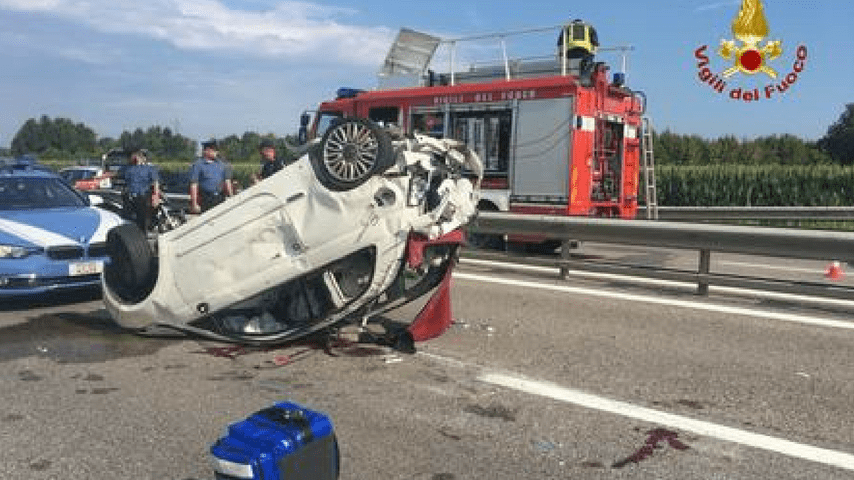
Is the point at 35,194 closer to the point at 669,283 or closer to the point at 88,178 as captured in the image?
the point at 669,283

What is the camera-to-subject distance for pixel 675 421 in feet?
15.2

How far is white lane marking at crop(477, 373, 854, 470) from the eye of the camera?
163 inches

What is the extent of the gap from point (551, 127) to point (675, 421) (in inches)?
309

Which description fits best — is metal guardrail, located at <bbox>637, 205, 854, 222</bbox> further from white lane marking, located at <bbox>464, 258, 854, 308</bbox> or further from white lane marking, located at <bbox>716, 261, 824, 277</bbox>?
white lane marking, located at <bbox>464, 258, 854, 308</bbox>

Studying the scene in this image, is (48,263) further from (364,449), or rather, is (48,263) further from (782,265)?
(782,265)

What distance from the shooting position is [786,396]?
5.13 meters

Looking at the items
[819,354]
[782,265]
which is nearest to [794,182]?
[782,265]

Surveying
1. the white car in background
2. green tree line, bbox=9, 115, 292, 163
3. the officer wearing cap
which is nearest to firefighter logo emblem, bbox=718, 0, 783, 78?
the officer wearing cap

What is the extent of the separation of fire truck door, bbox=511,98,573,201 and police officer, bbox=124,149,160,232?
5.26 metres

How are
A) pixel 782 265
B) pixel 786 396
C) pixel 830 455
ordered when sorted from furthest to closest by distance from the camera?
pixel 782 265 < pixel 786 396 < pixel 830 455

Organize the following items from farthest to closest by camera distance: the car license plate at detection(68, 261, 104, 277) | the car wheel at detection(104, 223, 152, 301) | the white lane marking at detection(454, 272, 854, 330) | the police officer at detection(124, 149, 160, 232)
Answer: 1. the police officer at detection(124, 149, 160, 232)
2. the car license plate at detection(68, 261, 104, 277)
3. the white lane marking at detection(454, 272, 854, 330)
4. the car wheel at detection(104, 223, 152, 301)

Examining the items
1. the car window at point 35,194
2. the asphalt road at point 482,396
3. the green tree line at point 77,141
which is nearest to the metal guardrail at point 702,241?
the asphalt road at point 482,396

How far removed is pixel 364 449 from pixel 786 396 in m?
2.74

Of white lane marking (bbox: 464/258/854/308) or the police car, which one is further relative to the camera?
white lane marking (bbox: 464/258/854/308)
